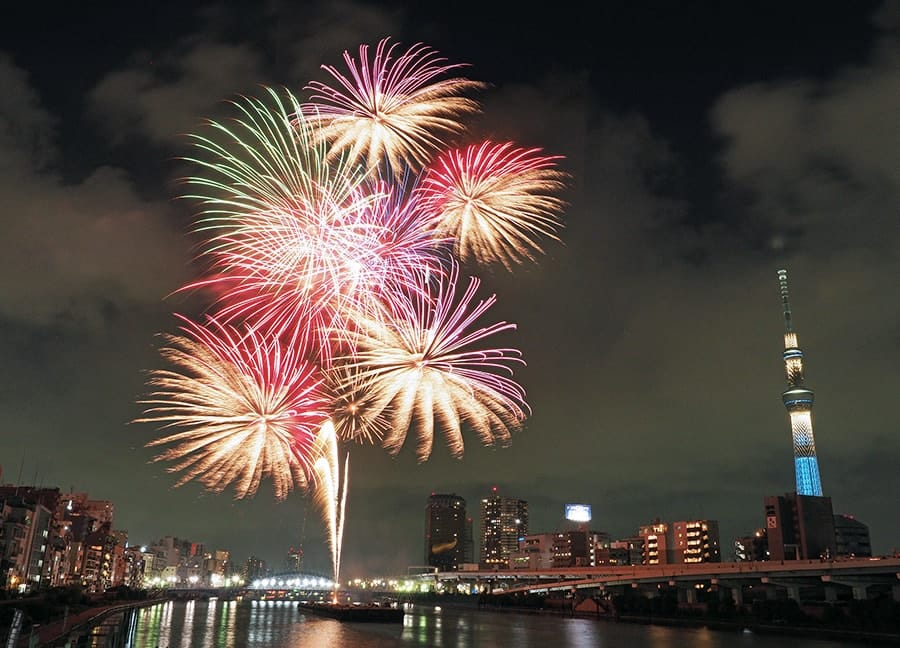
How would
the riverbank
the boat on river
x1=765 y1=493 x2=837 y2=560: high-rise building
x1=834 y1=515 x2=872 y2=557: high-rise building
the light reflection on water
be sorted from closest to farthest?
the riverbank → the light reflection on water → the boat on river → x1=765 y1=493 x2=837 y2=560: high-rise building → x1=834 y1=515 x2=872 y2=557: high-rise building

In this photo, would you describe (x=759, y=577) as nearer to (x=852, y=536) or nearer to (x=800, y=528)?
(x=800, y=528)

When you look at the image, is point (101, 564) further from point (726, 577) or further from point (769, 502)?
point (769, 502)

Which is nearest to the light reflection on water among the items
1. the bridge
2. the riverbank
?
the riverbank

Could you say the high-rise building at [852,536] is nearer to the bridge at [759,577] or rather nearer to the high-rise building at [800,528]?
the high-rise building at [800,528]

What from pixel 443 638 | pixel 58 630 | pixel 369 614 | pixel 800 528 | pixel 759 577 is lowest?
pixel 443 638

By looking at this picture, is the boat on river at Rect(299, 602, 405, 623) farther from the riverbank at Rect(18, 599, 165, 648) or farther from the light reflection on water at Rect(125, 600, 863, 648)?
the riverbank at Rect(18, 599, 165, 648)

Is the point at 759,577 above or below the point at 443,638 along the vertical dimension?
above

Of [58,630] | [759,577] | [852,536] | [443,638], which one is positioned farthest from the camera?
[852,536]

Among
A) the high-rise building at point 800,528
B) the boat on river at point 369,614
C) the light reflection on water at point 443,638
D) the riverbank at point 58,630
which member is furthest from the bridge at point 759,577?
the riverbank at point 58,630

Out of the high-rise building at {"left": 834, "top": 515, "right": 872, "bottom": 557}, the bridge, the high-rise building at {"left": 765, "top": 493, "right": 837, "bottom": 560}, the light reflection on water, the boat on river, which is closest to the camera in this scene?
the light reflection on water

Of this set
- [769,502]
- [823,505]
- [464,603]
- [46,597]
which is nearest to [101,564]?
[464,603]

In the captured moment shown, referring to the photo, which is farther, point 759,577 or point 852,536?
point 852,536

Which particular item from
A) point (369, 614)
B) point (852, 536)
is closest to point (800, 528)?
point (852, 536)
